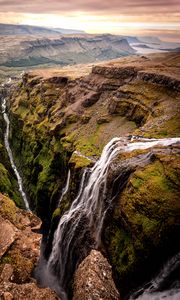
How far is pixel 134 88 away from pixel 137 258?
53107 millimetres

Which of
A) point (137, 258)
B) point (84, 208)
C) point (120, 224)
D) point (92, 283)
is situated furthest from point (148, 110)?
point (92, 283)

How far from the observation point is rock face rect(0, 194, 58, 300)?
87.9ft

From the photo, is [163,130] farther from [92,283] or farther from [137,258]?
[92,283]

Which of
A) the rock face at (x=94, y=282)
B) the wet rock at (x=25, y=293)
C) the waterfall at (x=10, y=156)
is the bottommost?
the waterfall at (x=10, y=156)

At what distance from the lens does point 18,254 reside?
3497cm

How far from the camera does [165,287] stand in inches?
1345

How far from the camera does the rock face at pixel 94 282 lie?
22781 mm

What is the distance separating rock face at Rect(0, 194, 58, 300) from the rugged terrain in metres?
11.7

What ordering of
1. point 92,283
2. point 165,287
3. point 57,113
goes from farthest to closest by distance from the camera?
point 57,113 < point 165,287 < point 92,283

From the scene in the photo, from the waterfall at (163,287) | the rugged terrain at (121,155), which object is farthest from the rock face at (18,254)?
the waterfall at (163,287)

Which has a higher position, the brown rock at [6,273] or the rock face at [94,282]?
the rock face at [94,282]

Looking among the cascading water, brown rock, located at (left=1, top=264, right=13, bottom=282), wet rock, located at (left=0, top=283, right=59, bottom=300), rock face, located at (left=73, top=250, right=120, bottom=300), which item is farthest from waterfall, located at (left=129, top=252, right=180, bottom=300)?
brown rock, located at (left=1, top=264, right=13, bottom=282)

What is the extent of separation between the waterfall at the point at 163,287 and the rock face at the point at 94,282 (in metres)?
11.7

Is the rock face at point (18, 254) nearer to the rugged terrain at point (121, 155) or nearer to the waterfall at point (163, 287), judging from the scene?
the rugged terrain at point (121, 155)
